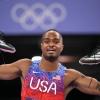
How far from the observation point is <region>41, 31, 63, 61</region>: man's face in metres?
2.87

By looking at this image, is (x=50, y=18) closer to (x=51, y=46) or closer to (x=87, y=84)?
(x=51, y=46)

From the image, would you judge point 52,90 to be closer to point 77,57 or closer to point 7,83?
point 77,57

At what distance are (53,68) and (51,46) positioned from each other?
0.23 m

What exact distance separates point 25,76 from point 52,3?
107cm

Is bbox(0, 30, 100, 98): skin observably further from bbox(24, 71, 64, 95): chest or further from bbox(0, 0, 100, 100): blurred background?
bbox(0, 0, 100, 100): blurred background

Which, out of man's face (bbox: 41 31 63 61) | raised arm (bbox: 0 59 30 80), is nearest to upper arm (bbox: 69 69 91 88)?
man's face (bbox: 41 31 63 61)

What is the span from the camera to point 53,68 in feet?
9.87

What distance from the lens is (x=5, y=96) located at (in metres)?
4.54

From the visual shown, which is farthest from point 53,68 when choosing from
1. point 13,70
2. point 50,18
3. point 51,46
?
point 50,18

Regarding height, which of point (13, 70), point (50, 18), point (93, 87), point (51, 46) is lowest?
point (93, 87)

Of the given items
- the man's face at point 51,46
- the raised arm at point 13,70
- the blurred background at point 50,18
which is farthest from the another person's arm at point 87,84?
the blurred background at point 50,18

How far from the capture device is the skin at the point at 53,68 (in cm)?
289

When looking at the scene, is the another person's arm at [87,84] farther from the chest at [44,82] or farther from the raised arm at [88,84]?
the chest at [44,82]


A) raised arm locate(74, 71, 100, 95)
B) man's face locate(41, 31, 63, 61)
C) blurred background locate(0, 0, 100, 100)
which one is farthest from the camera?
blurred background locate(0, 0, 100, 100)
